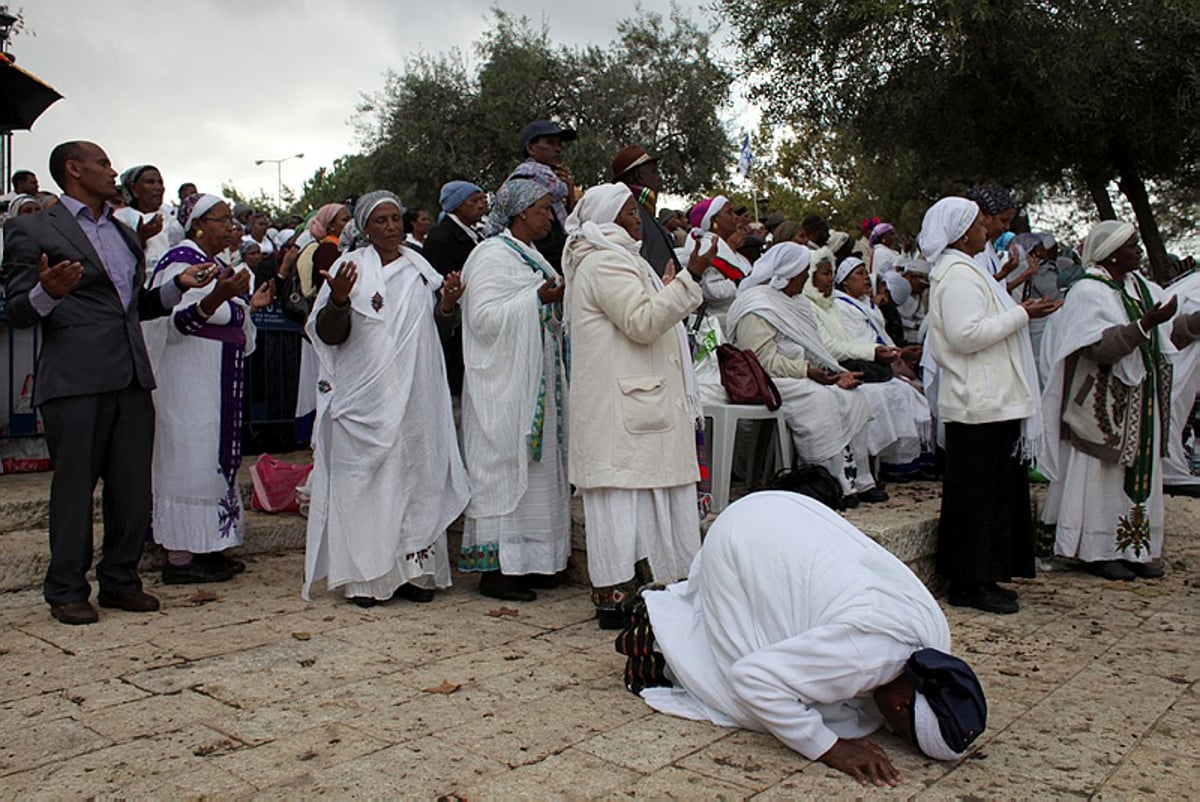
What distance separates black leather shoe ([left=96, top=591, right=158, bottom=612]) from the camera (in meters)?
4.98

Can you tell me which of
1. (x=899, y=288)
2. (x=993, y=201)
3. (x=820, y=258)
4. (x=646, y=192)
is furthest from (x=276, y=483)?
(x=899, y=288)

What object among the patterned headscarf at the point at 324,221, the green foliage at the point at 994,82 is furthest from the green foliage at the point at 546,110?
the patterned headscarf at the point at 324,221

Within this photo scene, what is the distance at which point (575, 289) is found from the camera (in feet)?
16.4

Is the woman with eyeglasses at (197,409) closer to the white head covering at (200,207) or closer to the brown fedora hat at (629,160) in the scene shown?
the white head covering at (200,207)

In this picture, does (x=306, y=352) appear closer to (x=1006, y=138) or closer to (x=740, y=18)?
(x=740, y=18)

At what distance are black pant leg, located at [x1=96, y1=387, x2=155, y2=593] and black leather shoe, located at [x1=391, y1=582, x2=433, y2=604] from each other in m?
1.24

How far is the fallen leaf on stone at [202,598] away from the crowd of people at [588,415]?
0.26 metres

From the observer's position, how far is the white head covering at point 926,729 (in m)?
3.16

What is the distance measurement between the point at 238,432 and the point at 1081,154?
12519 mm

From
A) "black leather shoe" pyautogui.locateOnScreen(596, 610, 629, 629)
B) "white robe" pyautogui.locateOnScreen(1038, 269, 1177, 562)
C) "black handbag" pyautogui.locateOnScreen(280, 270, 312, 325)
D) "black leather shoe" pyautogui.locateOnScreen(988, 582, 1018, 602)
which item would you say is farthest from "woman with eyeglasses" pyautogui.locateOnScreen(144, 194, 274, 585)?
"white robe" pyautogui.locateOnScreen(1038, 269, 1177, 562)

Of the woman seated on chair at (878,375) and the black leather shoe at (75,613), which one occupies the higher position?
the woman seated on chair at (878,375)

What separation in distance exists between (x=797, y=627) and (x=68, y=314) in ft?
11.5

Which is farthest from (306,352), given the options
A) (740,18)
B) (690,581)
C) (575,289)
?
(740,18)

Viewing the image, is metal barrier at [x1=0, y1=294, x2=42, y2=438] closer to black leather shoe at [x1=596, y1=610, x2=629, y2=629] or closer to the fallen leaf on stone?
the fallen leaf on stone
